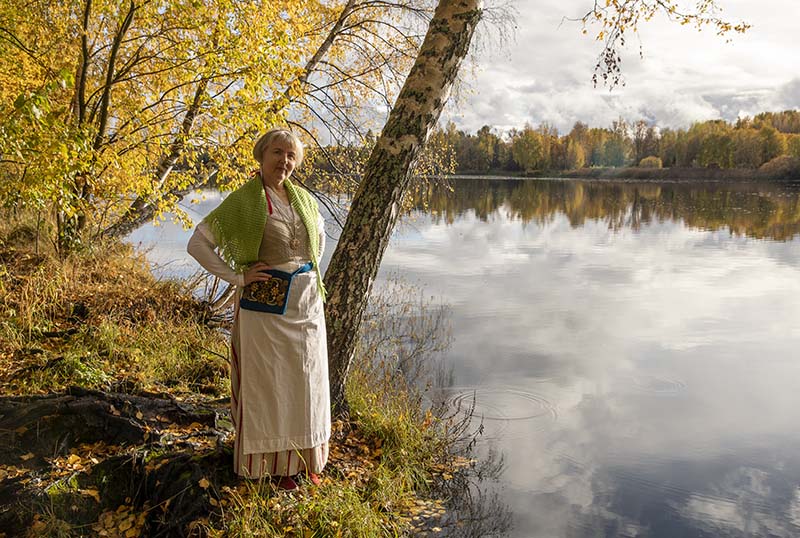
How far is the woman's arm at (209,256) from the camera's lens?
10.2ft

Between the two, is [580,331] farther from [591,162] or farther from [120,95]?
[591,162]

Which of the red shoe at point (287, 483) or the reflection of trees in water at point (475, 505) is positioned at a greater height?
the red shoe at point (287, 483)

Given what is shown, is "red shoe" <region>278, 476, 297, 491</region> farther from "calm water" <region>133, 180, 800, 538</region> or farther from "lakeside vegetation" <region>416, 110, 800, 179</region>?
"lakeside vegetation" <region>416, 110, 800, 179</region>

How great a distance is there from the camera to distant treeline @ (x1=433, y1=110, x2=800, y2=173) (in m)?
76.5

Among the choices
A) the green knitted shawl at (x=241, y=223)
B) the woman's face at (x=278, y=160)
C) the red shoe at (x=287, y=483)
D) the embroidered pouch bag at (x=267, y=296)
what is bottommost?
the red shoe at (x=287, y=483)

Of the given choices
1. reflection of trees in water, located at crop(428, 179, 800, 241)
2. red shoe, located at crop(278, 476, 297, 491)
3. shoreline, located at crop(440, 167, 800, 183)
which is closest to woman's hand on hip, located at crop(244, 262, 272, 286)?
red shoe, located at crop(278, 476, 297, 491)

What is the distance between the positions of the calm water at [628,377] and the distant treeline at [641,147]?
62.5 metres

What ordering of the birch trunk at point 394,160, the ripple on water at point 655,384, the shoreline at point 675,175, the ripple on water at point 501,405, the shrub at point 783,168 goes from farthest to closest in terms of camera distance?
the shoreline at point 675,175, the shrub at point 783,168, the ripple on water at point 655,384, the ripple on water at point 501,405, the birch trunk at point 394,160

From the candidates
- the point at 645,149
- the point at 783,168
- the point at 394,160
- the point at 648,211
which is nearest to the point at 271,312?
the point at 394,160

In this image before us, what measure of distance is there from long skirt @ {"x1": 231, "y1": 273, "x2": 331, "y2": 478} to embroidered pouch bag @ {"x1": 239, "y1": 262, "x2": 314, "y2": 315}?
4cm

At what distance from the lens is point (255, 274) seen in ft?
10.3

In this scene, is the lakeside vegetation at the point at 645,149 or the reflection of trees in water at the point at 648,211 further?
the lakeside vegetation at the point at 645,149

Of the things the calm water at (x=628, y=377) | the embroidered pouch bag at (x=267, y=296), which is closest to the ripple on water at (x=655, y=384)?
the calm water at (x=628, y=377)

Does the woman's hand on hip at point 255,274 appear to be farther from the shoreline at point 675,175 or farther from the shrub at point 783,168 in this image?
the shrub at point 783,168
